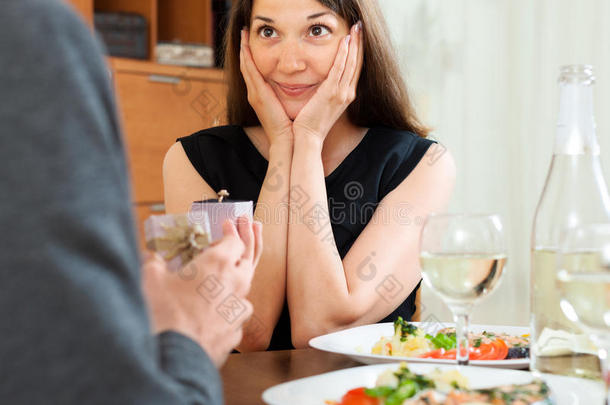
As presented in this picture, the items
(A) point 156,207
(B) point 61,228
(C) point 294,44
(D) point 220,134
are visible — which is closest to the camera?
(B) point 61,228

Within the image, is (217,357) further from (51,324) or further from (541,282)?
(541,282)

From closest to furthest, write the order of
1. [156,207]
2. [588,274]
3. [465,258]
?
1. [588,274]
2. [465,258]
3. [156,207]

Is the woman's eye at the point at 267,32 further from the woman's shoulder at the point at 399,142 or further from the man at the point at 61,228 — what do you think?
the man at the point at 61,228

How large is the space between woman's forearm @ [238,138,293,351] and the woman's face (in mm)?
159

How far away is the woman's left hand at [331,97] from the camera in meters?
1.68

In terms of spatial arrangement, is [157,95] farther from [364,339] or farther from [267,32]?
[364,339]

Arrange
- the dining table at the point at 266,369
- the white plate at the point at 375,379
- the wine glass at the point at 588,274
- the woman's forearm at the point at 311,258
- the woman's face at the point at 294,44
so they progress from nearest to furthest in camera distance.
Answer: the wine glass at the point at 588,274 < the white plate at the point at 375,379 < the dining table at the point at 266,369 < the woman's forearm at the point at 311,258 < the woman's face at the point at 294,44

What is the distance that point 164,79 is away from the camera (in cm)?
351

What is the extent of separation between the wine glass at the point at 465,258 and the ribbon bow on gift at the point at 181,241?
27cm

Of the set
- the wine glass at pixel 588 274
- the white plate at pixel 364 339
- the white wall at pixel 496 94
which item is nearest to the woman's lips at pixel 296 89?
the white plate at pixel 364 339

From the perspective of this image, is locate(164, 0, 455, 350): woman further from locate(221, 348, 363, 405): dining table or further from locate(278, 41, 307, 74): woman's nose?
locate(221, 348, 363, 405): dining table

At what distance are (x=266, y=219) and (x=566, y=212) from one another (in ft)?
2.66

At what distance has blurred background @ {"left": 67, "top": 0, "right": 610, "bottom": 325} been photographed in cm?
338

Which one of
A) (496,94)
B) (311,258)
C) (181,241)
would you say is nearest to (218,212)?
(181,241)
